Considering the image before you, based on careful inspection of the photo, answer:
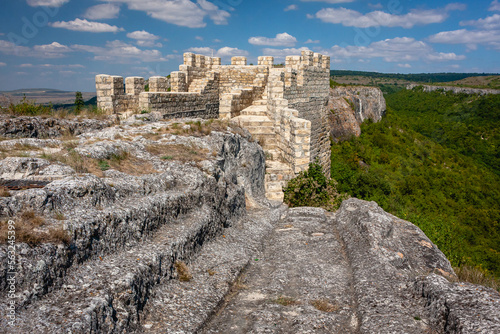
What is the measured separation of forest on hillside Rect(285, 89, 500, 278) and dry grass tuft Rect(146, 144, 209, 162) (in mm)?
4001

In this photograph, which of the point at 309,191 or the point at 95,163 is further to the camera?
the point at 309,191

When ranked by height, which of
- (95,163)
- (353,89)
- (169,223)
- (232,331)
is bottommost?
(232,331)

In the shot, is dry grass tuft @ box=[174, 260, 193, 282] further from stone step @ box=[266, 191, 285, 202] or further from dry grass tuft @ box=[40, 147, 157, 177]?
stone step @ box=[266, 191, 285, 202]

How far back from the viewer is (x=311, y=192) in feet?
35.9

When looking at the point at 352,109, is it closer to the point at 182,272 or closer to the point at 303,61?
the point at 303,61

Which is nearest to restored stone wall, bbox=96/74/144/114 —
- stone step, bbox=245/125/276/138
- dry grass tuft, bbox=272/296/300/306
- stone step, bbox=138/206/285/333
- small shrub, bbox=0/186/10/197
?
stone step, bbox=245/125/276/138

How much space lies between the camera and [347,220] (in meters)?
8.12

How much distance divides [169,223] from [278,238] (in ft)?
9.37

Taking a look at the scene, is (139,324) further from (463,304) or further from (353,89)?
(353,89)

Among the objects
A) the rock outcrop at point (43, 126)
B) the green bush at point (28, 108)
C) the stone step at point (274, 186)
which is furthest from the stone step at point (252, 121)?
the green bush at point (28, 108)

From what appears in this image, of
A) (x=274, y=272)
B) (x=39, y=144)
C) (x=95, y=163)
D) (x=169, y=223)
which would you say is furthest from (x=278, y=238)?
(x=39, y=144)

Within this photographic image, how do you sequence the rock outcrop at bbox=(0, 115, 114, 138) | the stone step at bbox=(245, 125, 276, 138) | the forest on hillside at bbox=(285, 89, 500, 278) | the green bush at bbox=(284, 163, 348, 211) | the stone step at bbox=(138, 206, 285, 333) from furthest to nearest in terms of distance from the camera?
the forest on hillside at bbox=(285, 89, 500, 278) → the stone step at bbox=(245, 125, 276, 138) → the green bush at bbox=(284, 163, 348, 211) → the rock outcrop at bbox=(0, 115, 114, 138) → the stone step at bbox=(138, 206, 285, 333)

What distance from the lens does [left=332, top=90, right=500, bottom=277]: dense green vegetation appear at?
19.1 meters

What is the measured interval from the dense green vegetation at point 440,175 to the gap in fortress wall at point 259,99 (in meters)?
5.33
